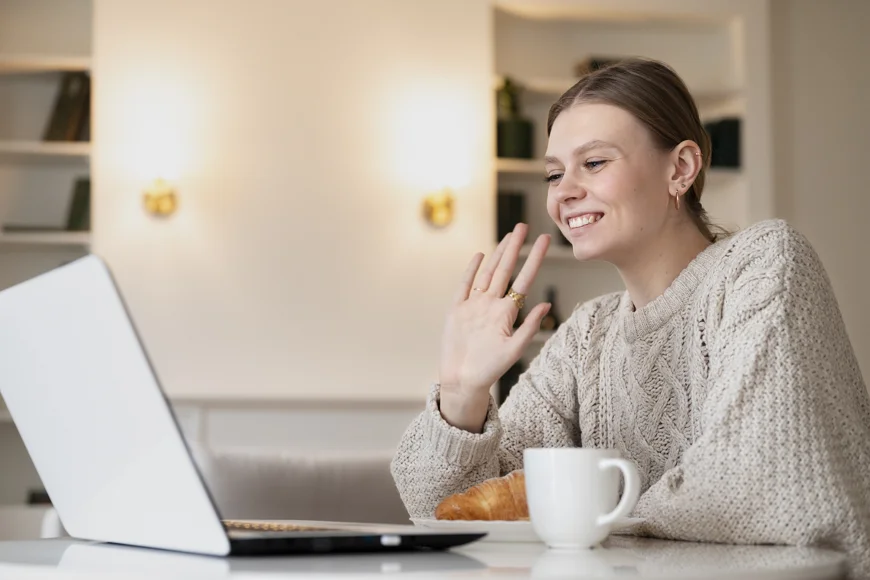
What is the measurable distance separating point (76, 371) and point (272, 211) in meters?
3.85

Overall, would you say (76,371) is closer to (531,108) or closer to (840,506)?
Answer: (840,506)

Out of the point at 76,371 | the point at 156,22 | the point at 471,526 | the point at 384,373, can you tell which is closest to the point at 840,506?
the point at 471,526

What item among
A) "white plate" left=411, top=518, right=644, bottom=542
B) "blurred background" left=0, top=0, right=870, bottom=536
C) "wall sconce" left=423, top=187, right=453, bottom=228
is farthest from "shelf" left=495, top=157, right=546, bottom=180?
"white plate" left=411, top=518, right=644, bottom=542

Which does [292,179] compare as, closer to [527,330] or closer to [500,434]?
[500,434]

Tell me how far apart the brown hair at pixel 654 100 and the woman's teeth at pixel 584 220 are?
0.17 meters

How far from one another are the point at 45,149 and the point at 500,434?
364 centimetres

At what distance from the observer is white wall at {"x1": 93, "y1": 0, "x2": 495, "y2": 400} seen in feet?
15.0

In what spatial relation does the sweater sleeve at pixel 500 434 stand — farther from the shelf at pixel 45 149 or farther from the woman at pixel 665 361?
the shelf at pixel 45 149

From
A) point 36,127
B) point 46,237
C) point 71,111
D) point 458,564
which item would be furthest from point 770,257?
point 36,127

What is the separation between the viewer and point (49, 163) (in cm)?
475

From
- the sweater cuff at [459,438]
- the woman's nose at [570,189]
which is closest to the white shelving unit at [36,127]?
the woman's nose at [570,189]

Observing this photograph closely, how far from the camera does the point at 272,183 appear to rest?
15.3 feet

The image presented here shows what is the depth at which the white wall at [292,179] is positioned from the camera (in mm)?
4574

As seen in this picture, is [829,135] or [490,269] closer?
[490,269]
